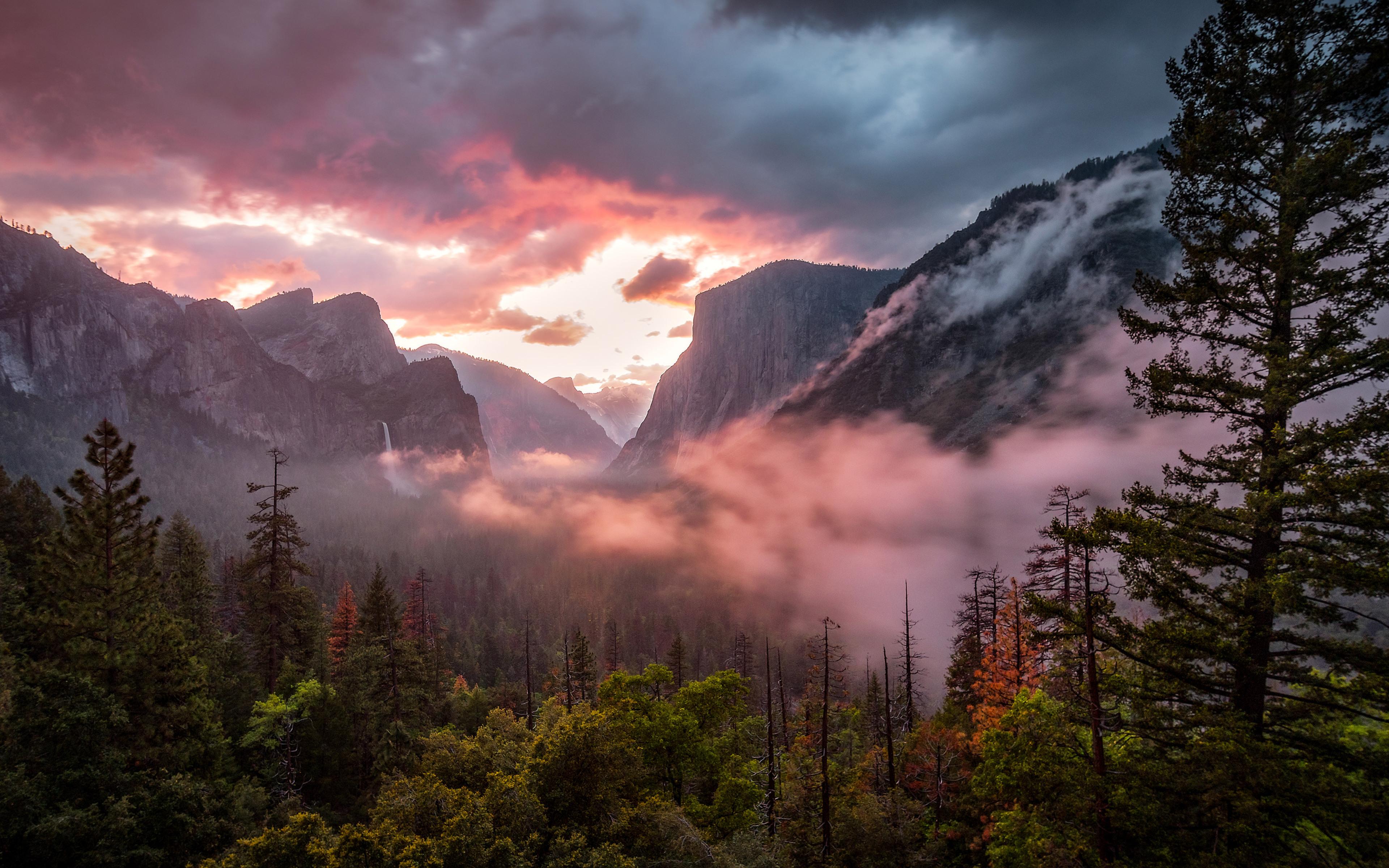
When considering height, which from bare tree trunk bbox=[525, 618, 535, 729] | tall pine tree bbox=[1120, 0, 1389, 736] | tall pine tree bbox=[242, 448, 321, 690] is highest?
tall pine tree bbox=[1120, 0, 1389, 736]

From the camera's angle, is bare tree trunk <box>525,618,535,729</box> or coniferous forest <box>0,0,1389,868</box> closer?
coniferous forest <box>0,0,1389,868</box>

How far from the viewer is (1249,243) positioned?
36.1 ft

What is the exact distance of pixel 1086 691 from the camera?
12555mm

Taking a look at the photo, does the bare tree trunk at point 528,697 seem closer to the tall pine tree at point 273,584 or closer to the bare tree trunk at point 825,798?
the bare tree trunk at point 825,798

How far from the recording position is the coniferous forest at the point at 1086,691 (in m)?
9.42

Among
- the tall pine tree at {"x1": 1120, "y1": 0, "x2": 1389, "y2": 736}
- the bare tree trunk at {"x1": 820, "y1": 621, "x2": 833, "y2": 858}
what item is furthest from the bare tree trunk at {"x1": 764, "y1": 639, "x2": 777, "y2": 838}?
the tall pine tree at {"x1": 1120, "y1": 0, "x2": 1389, "y2": 736}

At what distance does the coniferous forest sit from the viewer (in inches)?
371

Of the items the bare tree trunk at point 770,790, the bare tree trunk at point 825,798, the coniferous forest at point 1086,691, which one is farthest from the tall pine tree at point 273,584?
the bare tree trunk at point 825,798

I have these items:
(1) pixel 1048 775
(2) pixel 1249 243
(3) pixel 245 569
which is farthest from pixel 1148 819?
(3) pixel 245 569

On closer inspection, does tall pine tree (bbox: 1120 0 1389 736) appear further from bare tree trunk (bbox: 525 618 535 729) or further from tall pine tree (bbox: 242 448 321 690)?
tall pine tree (bbox: 242 448 321 690)

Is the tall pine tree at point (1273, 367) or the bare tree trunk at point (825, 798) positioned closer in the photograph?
the tall pine tree at point (1273, 367)

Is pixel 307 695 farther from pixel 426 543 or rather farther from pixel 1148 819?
pixel 426 543

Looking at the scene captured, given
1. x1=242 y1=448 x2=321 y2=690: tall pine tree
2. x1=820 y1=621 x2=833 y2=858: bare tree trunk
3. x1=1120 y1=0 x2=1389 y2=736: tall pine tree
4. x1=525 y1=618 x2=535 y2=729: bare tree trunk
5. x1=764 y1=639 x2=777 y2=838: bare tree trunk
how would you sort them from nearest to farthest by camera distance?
x1=1120 y1=0 x2=1389 y2=736: tall pine tree, x1=820 y1=621 x2=833 y2=858: bare tree trunk, x1=764 y1=639 x2=777 y2=838: bare tree trunk, x1=242 y1=448 x2=321 y2=690: tall pine tree, x1=525 y1=618 x2=535 y2=729: bare tree trunk

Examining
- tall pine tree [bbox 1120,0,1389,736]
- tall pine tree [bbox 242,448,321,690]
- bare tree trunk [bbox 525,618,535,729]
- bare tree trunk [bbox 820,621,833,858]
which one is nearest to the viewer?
tall pine tree [bbox 1120,0,1389,736]
